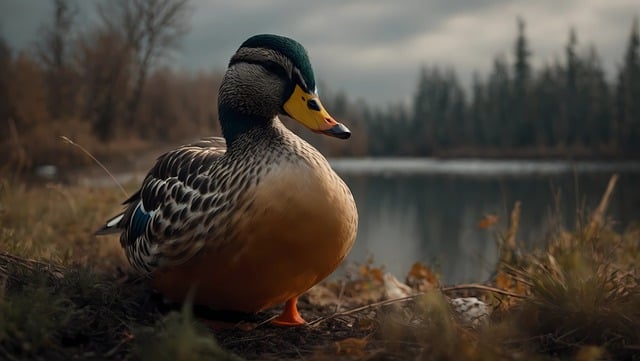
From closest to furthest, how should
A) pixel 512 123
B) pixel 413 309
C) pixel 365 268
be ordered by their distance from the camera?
1. pixel 413 309
2. pixel 365 268
3. pixel 512 123

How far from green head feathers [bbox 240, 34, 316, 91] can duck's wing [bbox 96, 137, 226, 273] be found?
62 cm

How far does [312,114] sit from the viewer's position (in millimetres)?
2594

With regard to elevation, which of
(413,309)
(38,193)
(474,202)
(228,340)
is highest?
(413,309)

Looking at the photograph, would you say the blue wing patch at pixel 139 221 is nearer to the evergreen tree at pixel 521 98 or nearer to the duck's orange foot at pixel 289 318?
the duck's orange foot at pixel 289 318

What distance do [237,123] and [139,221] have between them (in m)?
0.80

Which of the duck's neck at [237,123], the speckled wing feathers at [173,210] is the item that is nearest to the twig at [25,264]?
the speckled wing feathers at [173,210]

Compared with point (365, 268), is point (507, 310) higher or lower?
higher

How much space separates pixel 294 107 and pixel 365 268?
2644mm

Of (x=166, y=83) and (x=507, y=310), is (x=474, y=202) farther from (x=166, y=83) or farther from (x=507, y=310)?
(x=507, y=310)

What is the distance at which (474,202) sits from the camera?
15.7 metres

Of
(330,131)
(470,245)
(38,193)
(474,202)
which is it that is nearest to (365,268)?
(330,131)

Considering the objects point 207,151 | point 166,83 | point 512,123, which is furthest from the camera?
point 512,123

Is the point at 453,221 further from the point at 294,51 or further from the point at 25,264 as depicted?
the point at 25,264

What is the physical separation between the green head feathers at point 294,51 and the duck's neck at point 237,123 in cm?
31
